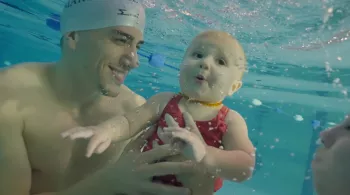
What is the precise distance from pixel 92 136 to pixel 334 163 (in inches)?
64.5

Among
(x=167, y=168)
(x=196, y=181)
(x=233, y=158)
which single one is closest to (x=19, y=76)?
(x=167, y=168)

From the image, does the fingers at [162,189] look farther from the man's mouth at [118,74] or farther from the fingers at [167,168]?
the man's mouth at [118,74]

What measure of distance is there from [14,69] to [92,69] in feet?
2.63

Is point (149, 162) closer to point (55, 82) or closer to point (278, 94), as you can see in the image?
point (55, 82)

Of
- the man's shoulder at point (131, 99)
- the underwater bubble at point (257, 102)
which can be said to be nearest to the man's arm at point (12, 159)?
the man's shoulder at point (131, 99)

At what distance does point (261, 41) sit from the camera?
7512mm

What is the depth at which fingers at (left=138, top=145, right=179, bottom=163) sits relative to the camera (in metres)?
2.77

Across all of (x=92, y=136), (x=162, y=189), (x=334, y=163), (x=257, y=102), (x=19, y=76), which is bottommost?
(x=257, y=102)

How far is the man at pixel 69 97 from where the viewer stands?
11.2 ft

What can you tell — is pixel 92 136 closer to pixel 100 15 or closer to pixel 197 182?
pixel 197 182

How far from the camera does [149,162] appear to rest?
2895mm

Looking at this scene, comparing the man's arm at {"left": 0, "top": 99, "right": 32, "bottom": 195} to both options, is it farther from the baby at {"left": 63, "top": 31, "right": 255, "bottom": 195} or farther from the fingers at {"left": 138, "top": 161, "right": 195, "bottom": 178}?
the fingers at {"left": 138, "top": 161, "right": 195, "bottom": 178}

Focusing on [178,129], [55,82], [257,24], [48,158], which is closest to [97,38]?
[55,82]

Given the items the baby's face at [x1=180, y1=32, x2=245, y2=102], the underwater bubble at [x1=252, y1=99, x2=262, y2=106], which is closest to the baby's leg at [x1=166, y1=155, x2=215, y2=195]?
Answer: the baby's face at [x1=180, y1=32, x2=245, y2=102]
